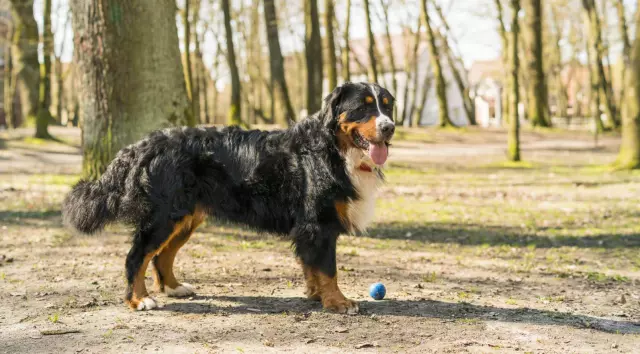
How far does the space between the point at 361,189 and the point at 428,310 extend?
3.81 ft

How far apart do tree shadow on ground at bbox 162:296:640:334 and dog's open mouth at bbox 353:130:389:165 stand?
1.26 m

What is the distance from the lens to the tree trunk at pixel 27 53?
2611 cm

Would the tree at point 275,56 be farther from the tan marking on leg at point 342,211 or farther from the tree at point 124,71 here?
the tan marking on leg at point 342,211

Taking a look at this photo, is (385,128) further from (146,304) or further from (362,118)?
(146,304)

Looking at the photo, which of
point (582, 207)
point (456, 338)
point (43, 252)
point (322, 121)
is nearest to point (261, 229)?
point (322, 121)

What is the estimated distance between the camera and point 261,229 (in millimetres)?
5879

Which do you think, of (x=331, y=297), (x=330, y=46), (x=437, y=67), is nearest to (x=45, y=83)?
(x=330, y=46)

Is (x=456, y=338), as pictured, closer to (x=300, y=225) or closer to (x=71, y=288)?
(x=300, y=225)

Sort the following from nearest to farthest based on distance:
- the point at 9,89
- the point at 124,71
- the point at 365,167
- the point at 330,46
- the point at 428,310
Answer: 1. the point at 428,310
2. the point at 365,167
3. the point at 124,71
4. the point at 330,46
5. the point at 9,89

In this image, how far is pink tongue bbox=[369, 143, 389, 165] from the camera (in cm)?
552

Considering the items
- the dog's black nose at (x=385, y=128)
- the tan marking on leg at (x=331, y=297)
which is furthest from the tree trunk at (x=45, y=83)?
the dog's black nose at (x=385, y=128)

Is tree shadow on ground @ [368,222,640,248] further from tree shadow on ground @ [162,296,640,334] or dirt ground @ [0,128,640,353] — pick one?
tree shadow on ground @ [162,296,640,334]

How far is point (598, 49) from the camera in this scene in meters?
34.4

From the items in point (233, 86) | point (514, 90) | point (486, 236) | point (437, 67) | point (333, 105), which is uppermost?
point (437, 67)
